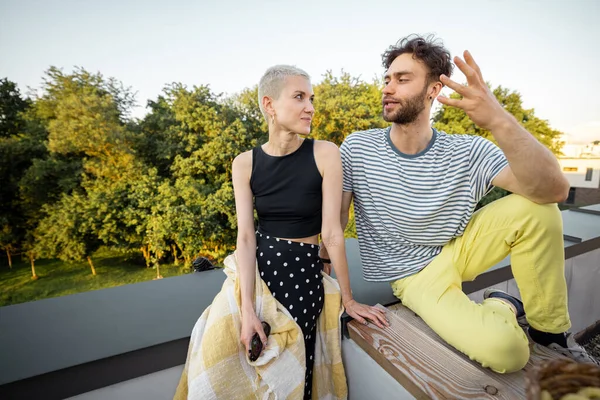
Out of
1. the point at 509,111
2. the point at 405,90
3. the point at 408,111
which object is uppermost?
the point at 509,111

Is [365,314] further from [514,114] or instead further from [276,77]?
[514,114]

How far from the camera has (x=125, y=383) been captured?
1196 mm

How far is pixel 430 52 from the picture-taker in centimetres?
162

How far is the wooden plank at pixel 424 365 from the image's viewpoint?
36.8 inches

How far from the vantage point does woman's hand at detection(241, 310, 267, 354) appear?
1170mm

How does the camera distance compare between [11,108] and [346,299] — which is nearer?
[346,299]

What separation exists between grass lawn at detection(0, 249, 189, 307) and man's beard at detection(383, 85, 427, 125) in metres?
15.3

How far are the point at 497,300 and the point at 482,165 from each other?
24.4 inches

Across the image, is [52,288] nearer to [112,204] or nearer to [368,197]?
[112,204]

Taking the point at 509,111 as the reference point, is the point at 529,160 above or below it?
below

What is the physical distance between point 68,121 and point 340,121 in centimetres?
A: 1387

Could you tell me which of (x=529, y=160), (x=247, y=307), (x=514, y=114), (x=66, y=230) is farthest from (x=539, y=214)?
(x=514, y=114)

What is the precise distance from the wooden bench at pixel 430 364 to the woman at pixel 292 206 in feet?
0.35

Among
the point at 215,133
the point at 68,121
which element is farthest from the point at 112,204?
the point at 215,133
